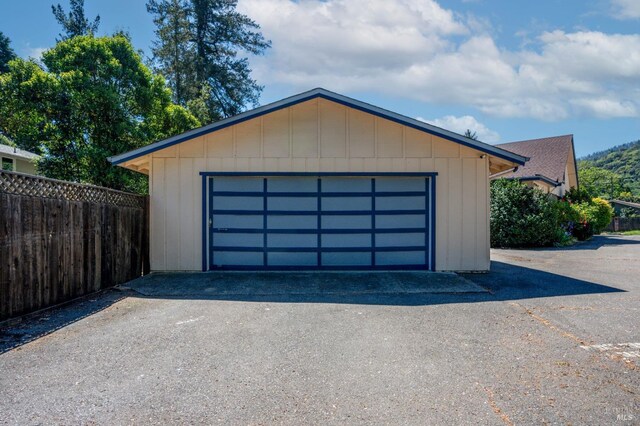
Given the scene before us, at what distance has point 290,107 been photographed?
8141 millimetres

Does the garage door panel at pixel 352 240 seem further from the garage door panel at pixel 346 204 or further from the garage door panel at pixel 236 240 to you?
the garage door panel at pixel 236 240

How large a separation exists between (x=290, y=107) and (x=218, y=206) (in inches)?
99.2

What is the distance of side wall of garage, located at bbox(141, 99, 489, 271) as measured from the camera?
8.16 meters

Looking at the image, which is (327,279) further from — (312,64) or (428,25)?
(312,64)

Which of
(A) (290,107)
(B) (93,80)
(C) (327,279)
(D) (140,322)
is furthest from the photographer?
(B) (93,80)

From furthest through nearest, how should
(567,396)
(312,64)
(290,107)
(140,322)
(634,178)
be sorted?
(634,178)
(312,64)
(290,107)
(140,322)
(567,396)

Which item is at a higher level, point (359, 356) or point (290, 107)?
point (290, 107)

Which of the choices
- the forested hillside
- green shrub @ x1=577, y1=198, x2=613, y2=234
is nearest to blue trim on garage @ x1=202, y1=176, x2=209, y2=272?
green shrub @ x1=577, y1=198, x2=613, y2=234

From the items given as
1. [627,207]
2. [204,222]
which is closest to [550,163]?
[204,222]

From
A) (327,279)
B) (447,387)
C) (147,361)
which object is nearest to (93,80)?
(327,279)

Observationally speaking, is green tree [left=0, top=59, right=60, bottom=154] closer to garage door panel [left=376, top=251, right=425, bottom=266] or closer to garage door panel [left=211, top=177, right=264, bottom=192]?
garage door panel [left=211, top=177, right=264, bottom=192]

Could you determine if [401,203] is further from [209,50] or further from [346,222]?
[209,50]

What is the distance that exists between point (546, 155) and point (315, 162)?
55.4 feet

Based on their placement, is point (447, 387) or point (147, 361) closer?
point (447, 387)
